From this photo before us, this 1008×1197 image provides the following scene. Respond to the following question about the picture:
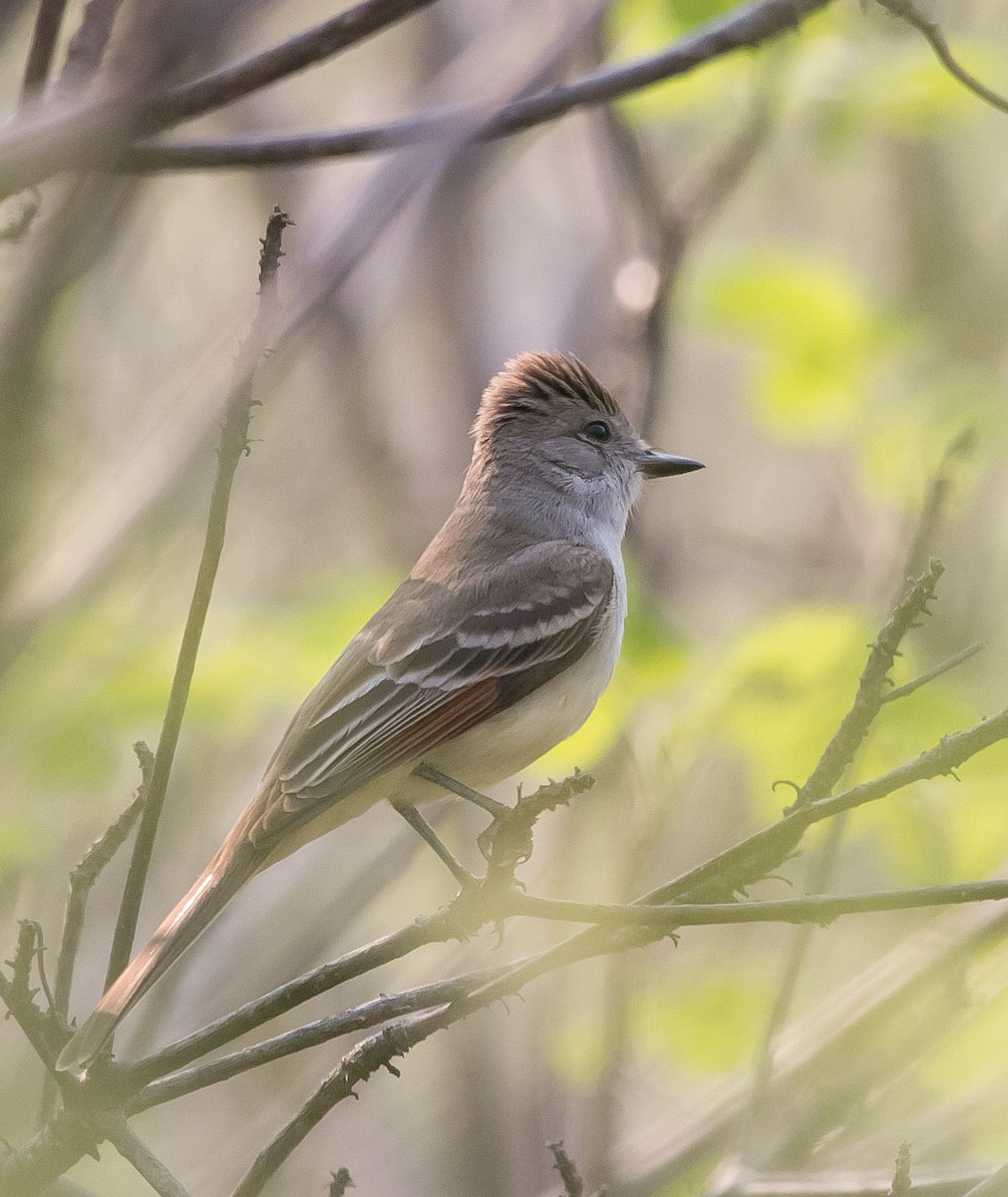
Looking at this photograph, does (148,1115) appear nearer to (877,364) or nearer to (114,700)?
(114,700)

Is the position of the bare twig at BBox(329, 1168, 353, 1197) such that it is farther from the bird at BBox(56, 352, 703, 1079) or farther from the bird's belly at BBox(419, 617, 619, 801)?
A: the bird's belly at BBox(419, 617, 619, 801)

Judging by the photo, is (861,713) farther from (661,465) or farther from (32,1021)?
(661,465)

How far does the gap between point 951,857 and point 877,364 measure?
227 cm

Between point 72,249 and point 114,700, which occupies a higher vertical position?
point 72,249

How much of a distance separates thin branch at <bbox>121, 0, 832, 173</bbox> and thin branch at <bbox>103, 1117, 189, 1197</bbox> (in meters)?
1.75

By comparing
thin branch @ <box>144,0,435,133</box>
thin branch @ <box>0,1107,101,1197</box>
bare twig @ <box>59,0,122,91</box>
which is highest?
bare twig @ <box>59,0,122,91</box>

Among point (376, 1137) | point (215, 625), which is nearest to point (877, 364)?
point (215, 625)

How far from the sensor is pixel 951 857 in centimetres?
423

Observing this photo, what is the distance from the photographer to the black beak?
5.00 m

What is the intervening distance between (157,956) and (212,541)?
99 cm

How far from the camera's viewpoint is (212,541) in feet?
A: 7.99

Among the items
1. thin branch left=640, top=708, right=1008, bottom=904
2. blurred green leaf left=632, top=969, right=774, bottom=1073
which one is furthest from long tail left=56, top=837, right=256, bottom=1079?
blurred green leaf left=632, top=969, right=774, bottom=1073

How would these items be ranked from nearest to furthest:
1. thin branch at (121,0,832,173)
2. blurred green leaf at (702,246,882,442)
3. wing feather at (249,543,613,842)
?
thin branch at (121,0,832,173), wing feather at (249,543,613,842), blurred green leaf at (702,246,882,442)

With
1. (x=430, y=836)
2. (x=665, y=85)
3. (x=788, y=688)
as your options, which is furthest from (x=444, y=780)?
(x=665, y=85)
